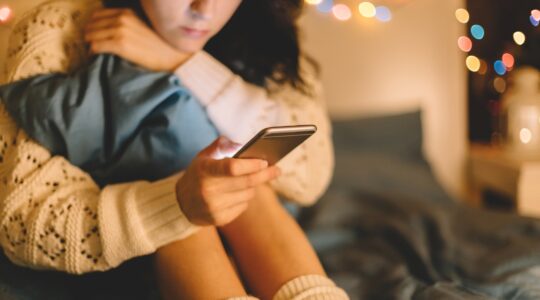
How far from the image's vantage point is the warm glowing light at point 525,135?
1.39 meters

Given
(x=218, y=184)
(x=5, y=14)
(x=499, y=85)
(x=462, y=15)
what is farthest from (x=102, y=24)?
(x=499, y=85)

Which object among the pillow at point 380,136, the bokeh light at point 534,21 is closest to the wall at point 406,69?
the pillow at point 380,136

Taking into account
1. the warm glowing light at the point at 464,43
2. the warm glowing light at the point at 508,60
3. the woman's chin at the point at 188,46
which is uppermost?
the woman's chin at the point at 188,46

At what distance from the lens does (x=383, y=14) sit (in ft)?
5.28

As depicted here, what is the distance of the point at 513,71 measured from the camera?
1620 mm

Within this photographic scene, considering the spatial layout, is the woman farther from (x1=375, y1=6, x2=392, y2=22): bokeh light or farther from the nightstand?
(x1=375, y1=6, x2=392, y2=22): bokeh light

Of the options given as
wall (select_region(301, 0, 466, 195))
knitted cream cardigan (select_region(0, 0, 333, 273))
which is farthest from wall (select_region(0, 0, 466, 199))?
knitted cream cardigan (select_region(0, 0, 333, 273))

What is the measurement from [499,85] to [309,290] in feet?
4.66

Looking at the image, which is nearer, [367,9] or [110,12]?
[110,12]

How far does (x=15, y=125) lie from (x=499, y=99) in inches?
61.6

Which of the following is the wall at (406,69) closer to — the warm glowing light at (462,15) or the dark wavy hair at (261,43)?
the warm glowing light at (462,15)

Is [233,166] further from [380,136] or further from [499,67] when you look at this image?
[499,67]

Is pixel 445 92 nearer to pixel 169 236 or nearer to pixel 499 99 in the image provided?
pixel 499 99

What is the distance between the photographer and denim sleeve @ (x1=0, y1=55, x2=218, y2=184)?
0.65 meters
